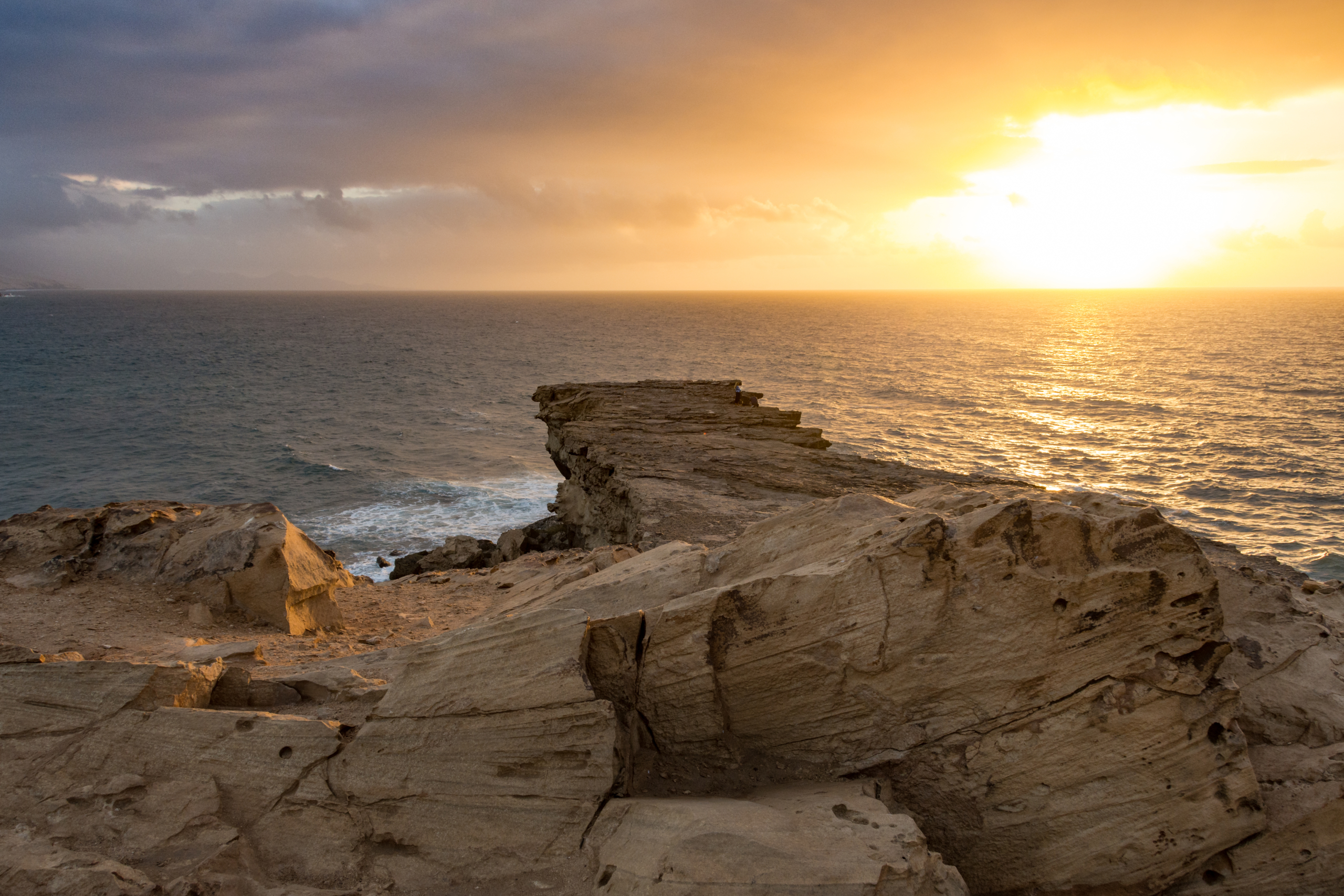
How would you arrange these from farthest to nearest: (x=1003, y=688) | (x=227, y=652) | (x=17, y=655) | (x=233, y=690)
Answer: (x=227, y=652)
(x=233, y=690)
(x=17, y=655)
(x=1003, y=688)

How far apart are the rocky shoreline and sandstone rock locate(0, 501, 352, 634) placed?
17.2ft

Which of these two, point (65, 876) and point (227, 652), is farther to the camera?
point (227, 652)

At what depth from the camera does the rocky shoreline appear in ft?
24.9

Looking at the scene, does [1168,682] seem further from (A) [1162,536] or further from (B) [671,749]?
(B) [671,749]

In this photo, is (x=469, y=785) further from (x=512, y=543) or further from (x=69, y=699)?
(x=512, y=543)

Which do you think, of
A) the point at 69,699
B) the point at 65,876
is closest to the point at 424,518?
the point at 69,699

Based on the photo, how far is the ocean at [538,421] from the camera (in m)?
40.2

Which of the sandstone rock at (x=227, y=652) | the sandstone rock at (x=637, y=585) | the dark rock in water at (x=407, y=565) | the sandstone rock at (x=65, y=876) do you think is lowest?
the dark rock in water at (x=407, y=565)

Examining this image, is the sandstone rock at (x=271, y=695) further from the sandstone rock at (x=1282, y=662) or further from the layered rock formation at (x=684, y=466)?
the sandstone rock at (x=1282, y=662)

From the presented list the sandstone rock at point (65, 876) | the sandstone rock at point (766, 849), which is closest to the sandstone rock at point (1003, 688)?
Answer: the sandstone rock at point (766, 849)

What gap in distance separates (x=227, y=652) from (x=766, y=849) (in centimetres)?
895

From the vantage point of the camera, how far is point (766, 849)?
6855mm

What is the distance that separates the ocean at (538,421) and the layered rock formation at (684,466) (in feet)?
32.2

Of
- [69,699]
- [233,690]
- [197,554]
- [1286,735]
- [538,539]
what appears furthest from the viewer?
[538,539]
